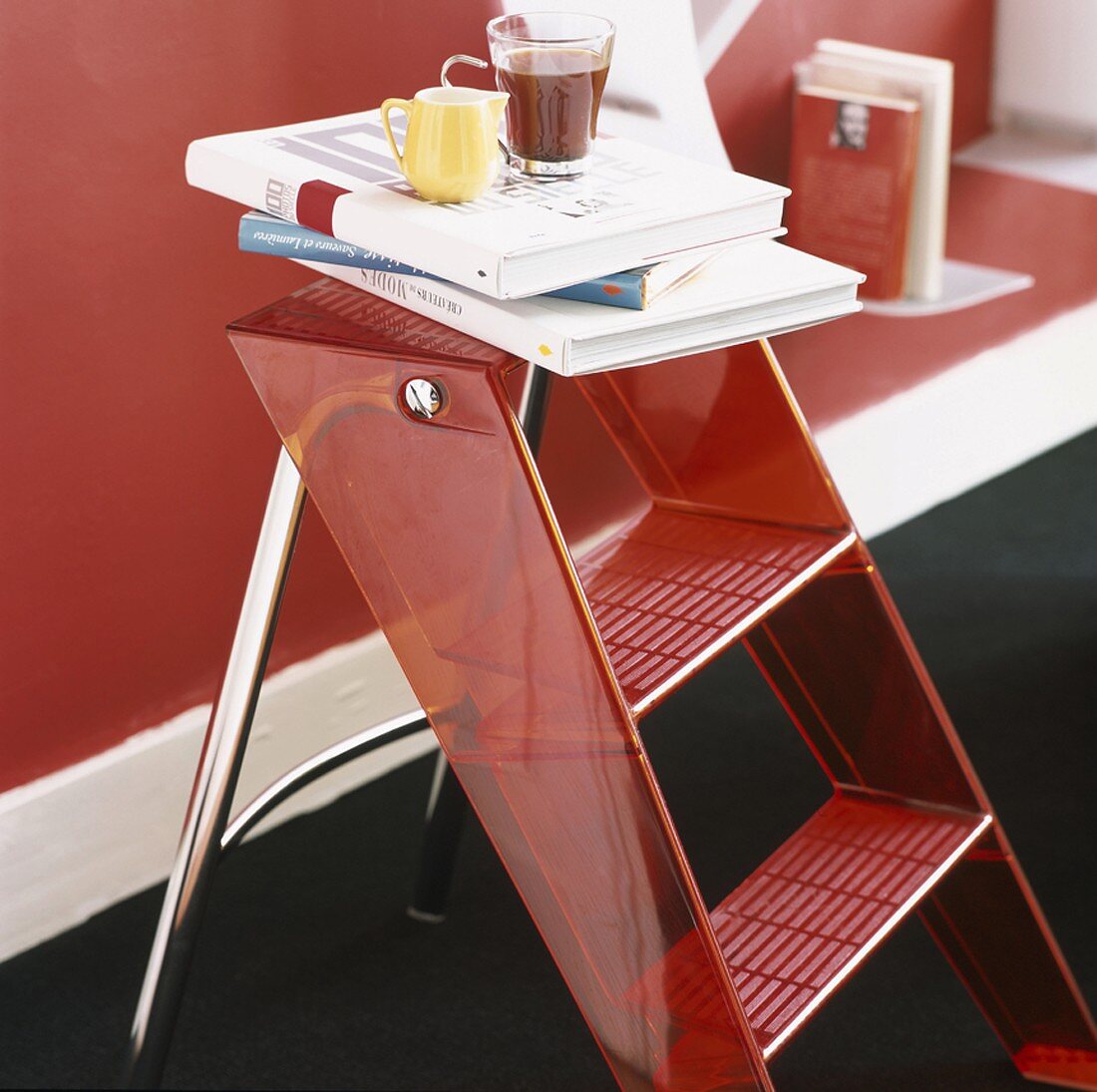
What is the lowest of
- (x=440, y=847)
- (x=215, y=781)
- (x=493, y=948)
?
(x=493, y=948)

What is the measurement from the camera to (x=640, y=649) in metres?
1.19

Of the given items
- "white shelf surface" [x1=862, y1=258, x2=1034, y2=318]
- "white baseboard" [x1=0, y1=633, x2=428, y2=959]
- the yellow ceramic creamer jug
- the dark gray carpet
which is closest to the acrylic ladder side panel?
the yellow ceramic creamer jug

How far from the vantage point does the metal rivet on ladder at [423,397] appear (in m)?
1.05

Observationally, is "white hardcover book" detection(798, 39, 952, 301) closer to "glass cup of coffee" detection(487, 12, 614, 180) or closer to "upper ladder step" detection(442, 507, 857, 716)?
"upper ladder step" detection(442, 507, 857, 716)

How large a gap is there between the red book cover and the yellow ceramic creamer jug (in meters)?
1.14

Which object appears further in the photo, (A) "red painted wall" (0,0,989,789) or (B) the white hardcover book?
(B) the white hardcover book

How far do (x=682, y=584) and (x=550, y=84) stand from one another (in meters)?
0.45

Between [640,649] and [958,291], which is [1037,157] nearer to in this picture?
[958,291]

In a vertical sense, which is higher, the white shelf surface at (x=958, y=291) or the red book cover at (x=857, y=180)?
the red book cover at (x=857, y=180)

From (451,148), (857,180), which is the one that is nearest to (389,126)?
(451,148)

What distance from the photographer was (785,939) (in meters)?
1.30

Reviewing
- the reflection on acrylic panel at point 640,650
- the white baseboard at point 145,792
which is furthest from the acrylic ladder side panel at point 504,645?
the white baseboard at point 145,792

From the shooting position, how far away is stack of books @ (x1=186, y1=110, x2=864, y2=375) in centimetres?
100

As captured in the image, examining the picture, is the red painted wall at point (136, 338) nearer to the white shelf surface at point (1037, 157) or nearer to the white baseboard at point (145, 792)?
the white baseboard at point (145, 792)
